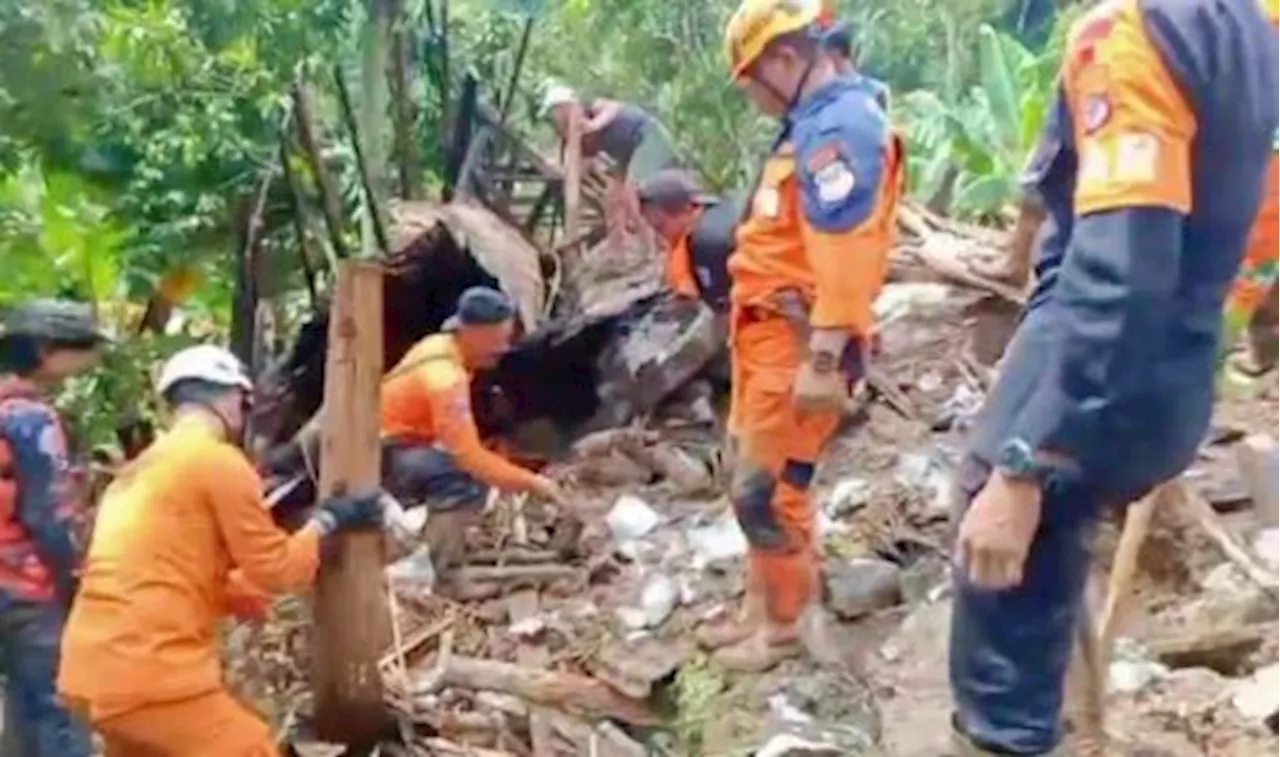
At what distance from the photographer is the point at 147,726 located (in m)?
4.55

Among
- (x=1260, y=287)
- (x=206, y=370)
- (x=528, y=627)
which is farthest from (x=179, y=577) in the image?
(x=1260, y=287)

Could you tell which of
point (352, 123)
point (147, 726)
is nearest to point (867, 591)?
point (147, 726)

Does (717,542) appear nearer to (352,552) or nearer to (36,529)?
(352,552)

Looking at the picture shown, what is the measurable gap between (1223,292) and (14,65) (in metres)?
5.77

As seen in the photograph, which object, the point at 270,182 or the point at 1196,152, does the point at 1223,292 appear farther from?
the point at 270,182

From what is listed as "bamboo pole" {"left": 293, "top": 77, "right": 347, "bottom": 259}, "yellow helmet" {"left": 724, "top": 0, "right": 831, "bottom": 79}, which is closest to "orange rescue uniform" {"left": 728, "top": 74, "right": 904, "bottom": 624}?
"yellow helmet" {"left": 724, "top": 0, "right": 831, "bottom": 79}

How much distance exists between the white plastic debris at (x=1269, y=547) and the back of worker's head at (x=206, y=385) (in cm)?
296

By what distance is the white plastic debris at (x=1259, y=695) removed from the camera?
459cm

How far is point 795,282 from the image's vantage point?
5324 mm

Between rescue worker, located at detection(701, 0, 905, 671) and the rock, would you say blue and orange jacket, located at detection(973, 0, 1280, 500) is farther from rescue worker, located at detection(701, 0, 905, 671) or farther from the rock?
the rock

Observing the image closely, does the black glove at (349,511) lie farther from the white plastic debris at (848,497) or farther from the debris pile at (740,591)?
the white plastic debris at (848,497)

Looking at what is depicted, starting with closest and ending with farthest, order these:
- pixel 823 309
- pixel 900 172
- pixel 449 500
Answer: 1. pixel 823 309
2. pixel 900 172
3. pixel 449 500

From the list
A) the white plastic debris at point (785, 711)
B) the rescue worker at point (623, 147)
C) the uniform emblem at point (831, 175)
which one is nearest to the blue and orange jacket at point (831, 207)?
the uniform emblem at point (831, 175)

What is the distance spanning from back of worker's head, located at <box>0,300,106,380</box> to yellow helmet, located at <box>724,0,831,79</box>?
1.82 meters
